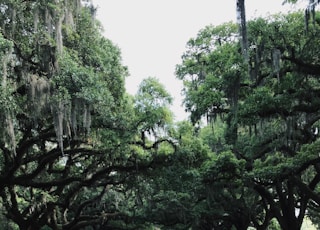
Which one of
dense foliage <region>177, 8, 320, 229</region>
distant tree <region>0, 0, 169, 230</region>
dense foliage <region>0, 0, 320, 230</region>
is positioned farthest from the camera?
dense foliage <region>177, 8, 320, 229</region>

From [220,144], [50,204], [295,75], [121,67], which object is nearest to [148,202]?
[220,144]

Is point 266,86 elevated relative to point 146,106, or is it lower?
elevated

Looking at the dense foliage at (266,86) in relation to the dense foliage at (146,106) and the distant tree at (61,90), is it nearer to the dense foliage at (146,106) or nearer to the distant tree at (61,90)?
the dense foliage at (146,106)

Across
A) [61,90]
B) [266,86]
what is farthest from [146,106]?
[266,86]

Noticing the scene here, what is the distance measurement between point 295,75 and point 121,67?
187 inches

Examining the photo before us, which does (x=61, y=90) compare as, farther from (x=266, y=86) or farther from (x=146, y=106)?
(x=266, y=86)

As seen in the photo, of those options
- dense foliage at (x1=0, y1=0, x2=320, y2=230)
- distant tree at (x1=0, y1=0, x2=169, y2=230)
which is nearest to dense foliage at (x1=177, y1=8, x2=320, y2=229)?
dense foliage at (x1=0, y1=0, x2=320, y2=230)

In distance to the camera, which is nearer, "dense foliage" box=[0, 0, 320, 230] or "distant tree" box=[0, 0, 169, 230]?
"distant tree" box=[0, 0, 169, 230]

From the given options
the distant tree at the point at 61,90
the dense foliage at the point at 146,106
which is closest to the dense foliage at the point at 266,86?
the dense foliage at the point at 146,106

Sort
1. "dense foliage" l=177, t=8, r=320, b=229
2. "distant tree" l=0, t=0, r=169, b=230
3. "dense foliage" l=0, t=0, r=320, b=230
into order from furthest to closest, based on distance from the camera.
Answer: "dense foliage" l=177, t=8, r=320, b=229 → "dense foliage" l=0, t=0, r=320, b=230 → "distant tree" l=0, t=0, r=169, b=230

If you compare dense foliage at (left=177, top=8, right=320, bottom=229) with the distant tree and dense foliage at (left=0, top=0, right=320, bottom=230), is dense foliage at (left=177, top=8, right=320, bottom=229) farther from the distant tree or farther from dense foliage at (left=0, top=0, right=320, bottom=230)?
the distant tree

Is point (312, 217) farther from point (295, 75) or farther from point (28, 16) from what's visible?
point (28, 16)

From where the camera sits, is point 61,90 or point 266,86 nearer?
point 61,90

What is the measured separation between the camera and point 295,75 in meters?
11.1
